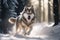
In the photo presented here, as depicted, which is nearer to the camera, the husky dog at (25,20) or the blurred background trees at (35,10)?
the husky dog at (25,20)

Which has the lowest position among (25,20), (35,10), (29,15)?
(35,10)

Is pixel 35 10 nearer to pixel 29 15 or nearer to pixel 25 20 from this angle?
pixel 25 20

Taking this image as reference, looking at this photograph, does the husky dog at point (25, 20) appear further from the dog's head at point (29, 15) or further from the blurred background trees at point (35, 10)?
the blurred background trees at point (35, 10)

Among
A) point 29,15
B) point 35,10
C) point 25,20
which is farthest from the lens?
point 35,10

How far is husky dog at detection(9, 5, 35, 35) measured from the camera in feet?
26.1

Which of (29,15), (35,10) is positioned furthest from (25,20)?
(35,10)

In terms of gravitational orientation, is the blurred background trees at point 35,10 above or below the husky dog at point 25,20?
below

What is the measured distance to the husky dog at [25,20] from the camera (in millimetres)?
7950

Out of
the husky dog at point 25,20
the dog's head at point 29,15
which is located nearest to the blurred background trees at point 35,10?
the husky dog at point 25,20

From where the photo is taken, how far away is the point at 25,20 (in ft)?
26.5

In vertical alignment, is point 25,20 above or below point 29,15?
below

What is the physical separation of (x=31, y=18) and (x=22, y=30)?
51cm

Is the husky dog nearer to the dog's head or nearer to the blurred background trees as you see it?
the dog's head

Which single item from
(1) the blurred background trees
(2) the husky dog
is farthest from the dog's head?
→ (1) the blurred background trees
